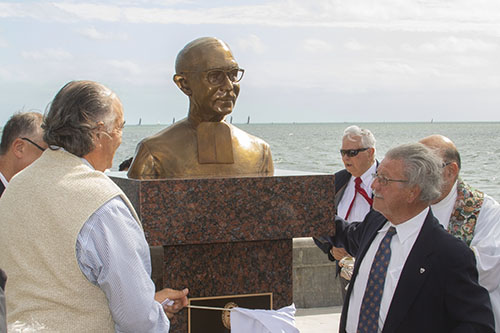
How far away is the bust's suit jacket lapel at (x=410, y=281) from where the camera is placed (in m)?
3.19

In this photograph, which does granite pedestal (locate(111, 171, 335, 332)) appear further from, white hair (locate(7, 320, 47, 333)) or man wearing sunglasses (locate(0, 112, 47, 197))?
white hair (locate(7, 320, 47, 333))

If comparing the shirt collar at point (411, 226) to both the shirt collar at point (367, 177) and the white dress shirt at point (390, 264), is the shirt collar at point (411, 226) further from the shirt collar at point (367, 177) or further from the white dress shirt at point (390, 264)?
the shirt collar at point (367, 177)

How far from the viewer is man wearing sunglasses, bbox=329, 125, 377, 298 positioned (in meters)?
5.62

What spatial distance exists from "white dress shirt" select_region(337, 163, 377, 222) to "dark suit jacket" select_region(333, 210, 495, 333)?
228 centimetres

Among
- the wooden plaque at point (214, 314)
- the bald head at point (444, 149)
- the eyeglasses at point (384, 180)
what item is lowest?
the wooden plaque at point (214, 314)

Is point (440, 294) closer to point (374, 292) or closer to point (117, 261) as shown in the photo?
point (374, 292)

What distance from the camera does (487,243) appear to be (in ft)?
12.6

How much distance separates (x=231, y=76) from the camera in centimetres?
409

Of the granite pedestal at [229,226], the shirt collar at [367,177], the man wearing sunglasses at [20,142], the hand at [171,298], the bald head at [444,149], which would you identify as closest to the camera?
the hand at [171,298]

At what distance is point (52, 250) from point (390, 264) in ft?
5.47

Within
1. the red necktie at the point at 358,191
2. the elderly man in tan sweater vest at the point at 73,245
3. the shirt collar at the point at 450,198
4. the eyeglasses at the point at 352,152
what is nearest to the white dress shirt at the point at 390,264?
the shirt collar at the point at 450,198

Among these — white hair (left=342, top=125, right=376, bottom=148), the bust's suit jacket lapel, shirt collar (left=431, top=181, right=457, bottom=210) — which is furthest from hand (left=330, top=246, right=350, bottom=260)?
white hair (left=342, top=125, right=376, bottom=148)

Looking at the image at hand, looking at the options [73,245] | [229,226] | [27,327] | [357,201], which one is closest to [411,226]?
[229,226]

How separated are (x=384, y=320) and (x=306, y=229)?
2.50ft
